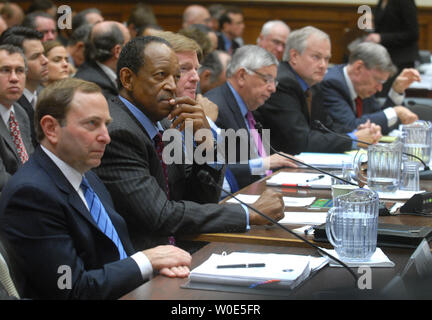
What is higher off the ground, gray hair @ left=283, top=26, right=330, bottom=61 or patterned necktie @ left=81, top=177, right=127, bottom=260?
gray hair @ left=283, top=26, right=330, bottom=61

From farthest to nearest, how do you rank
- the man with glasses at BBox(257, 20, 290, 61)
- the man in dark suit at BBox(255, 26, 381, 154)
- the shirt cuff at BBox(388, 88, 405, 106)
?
the man with glasses at BBox(257, 20, 290, 61) → the shirt cuff at BBox(388, 88, 405, 106) → the man in dark suit at BBox(255, 26, 381, 154)

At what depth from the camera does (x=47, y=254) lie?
5.90 feet

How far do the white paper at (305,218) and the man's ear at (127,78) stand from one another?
2.46 feet

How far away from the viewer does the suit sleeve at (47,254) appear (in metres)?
1.79

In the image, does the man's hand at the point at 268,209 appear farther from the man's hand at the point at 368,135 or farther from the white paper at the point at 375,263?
the man's hand at the point at 368,135

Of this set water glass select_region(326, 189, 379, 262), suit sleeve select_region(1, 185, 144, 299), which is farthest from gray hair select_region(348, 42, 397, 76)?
suit sleeve select_region(1, 185, 144, 299)

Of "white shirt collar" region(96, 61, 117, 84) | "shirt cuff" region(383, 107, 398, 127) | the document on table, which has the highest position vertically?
"white shirt collar" region(96, 61, 117, 84)

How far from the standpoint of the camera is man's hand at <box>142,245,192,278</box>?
184 cm

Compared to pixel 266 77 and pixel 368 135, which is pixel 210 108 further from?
pixel 368 135

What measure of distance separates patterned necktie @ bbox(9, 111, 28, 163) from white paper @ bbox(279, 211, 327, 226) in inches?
62.9

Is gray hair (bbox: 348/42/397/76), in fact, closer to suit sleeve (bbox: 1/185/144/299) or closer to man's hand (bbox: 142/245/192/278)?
man's hand (bbox: 142/245/192/278)

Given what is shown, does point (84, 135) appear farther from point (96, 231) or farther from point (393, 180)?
point (393, 180)

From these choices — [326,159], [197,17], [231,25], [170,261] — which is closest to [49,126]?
[170,261]

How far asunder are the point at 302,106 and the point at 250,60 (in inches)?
26.1
